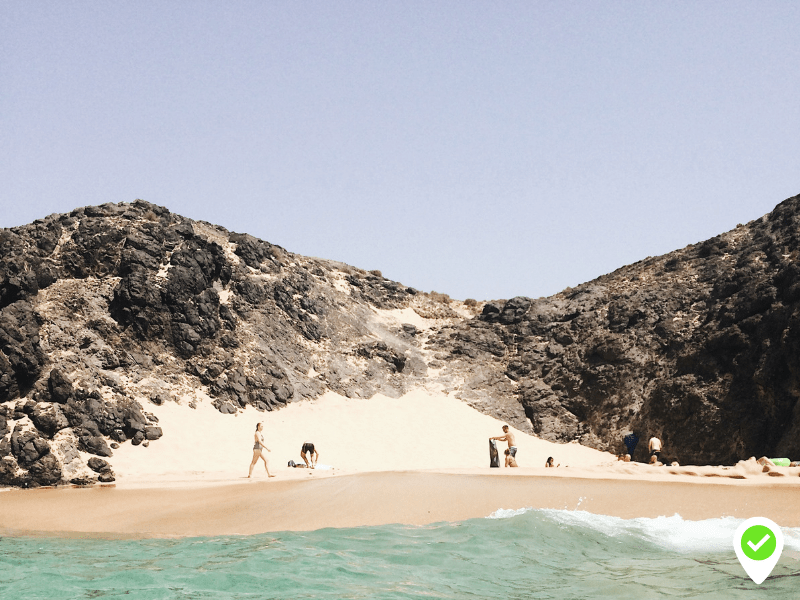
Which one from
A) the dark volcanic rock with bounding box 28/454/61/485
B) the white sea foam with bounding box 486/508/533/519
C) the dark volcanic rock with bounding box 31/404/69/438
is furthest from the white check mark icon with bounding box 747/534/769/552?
the dark volcanic rock with bounding box 31/404/69/438

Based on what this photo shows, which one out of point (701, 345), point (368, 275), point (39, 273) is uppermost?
point (368, 275)

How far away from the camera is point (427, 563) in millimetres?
7148

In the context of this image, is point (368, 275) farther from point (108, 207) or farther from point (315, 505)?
point (315, 505)

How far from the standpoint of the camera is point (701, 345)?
29312 millimetres

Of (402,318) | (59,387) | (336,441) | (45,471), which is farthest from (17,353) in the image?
(402,318)

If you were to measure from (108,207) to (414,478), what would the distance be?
2486cm

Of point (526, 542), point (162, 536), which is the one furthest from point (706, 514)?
point (162, 536)

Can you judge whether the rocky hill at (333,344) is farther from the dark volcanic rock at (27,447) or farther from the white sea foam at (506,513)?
the white sea foam at (506,513)

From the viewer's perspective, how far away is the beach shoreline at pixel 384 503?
955 centimetres

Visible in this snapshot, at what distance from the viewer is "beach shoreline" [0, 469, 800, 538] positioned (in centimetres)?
955

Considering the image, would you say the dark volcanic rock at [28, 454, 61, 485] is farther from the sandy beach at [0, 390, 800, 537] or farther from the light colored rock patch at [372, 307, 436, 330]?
the light colored rock patch at [372, 307, 436, 330]

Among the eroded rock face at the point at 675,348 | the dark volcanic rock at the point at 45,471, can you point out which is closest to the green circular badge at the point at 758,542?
the dark volcanic rock at the point at 45,471

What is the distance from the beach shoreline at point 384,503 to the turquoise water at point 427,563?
0.62 meters

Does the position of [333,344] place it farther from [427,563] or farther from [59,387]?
[427,563]
